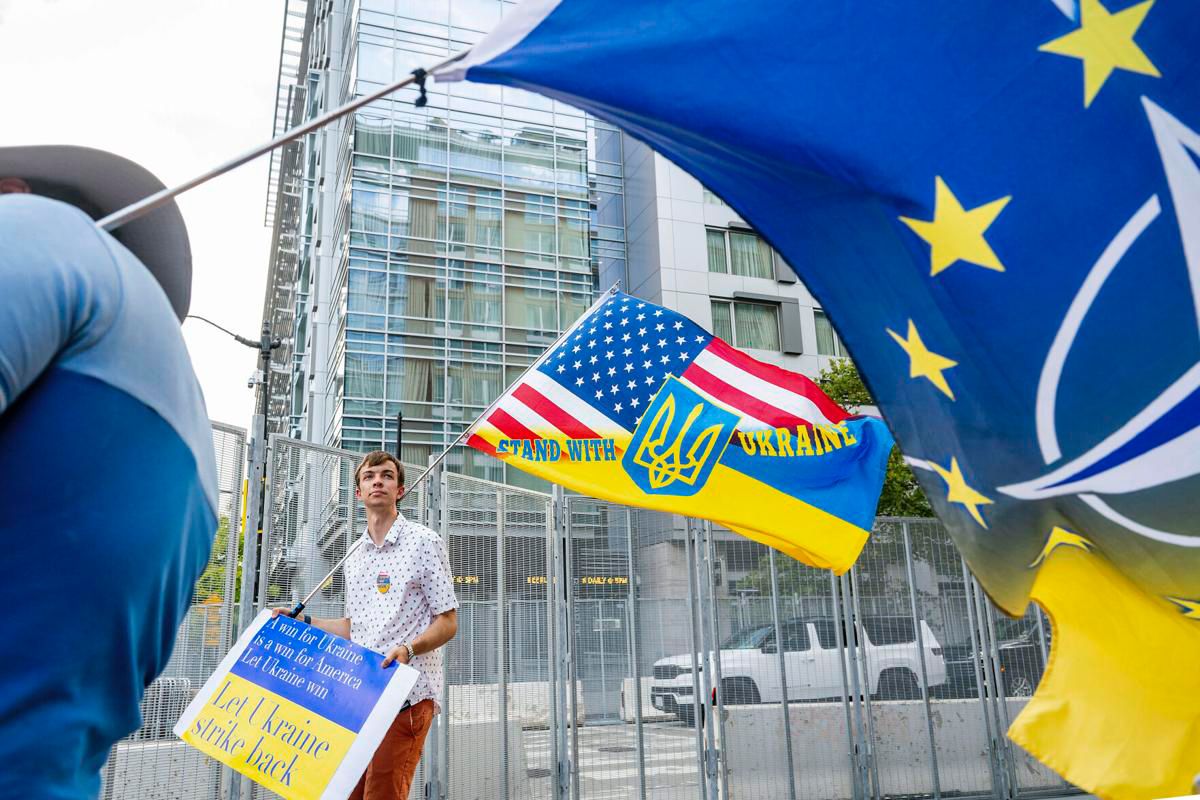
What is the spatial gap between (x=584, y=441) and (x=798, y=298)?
29.0 metres

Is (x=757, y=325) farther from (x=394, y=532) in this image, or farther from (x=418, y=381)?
(x=394, y=532)

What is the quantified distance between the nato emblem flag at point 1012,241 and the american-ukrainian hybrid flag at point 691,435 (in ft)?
12.7

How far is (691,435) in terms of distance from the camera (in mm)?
6777

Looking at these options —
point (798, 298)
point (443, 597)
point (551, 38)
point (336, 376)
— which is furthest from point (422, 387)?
point (551, 38)

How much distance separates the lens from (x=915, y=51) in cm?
240

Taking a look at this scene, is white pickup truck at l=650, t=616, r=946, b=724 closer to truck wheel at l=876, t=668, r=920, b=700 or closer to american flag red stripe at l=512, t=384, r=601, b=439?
truck wheel at l=876, t=668, r=920, b=700

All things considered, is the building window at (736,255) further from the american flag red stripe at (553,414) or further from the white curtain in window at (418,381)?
the american flag red stripe at (553,414)

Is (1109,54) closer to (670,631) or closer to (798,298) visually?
(670,631)

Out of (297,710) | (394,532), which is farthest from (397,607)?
(297,710)

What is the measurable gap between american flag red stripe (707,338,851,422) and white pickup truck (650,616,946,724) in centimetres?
379

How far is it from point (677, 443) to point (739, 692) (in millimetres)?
4288

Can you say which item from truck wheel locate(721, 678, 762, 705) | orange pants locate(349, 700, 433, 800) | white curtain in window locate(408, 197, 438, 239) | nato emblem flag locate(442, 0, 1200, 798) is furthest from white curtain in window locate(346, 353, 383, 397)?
nato emblem flag locate(442, 0, 1200, 798)

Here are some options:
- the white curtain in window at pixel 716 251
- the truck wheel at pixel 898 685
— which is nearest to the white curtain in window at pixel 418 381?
the white curtain in window at pixel 716 251

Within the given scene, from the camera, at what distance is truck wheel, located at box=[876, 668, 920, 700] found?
10.5 meters
